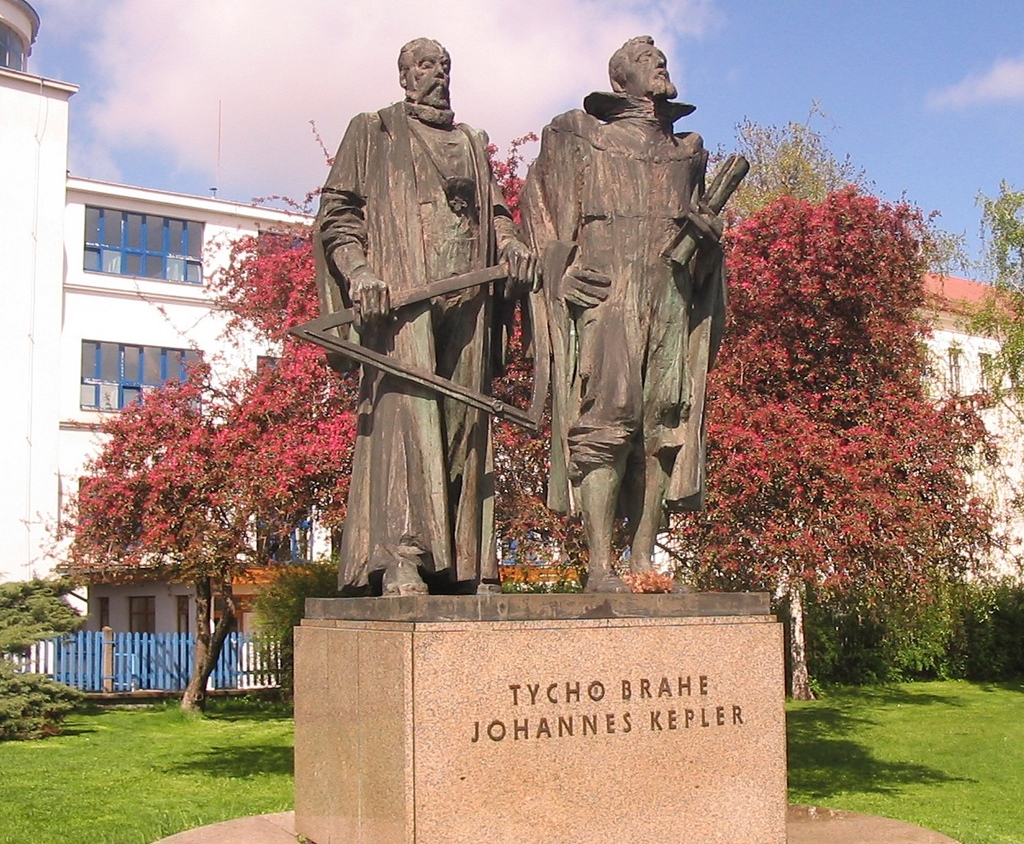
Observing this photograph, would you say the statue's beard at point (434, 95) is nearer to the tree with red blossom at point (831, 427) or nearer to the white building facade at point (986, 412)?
the tree with red blossom at point (831, 427)

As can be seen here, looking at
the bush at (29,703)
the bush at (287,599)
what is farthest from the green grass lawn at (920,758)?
the bush at (29,703)

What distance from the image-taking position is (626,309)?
18.4ft

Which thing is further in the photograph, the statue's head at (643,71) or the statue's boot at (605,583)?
the statue's head at (643,71)

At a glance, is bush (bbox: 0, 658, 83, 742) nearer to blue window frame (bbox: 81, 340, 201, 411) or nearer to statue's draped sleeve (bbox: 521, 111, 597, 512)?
blue window frame (bbox: 81, 340, 201, 411)

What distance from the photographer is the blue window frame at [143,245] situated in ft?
98.2

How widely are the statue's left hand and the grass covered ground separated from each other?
5.83 meters

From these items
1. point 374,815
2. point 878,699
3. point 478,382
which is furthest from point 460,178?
point 878,699

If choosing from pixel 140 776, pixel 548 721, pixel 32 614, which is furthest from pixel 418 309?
pixel 32 614

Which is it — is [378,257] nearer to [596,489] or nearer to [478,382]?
[478,382]

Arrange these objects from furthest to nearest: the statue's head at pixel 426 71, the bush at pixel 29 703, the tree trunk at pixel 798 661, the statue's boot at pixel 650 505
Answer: the tree trunk at pixel 798 661, the bush at pixel 29 703, the statue's head at pixel 426 71, the statue's boot at pixel 650 505

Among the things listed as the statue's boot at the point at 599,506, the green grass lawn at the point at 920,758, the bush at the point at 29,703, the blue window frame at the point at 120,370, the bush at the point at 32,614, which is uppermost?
the blue window frame at the point at 120,370

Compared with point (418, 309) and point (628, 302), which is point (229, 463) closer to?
point (418, 309)

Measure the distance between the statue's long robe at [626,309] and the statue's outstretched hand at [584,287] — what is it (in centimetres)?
4

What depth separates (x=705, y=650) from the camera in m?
5.05
